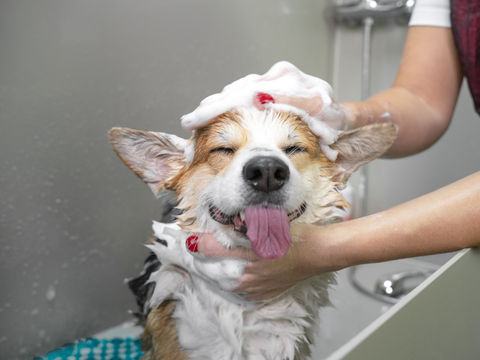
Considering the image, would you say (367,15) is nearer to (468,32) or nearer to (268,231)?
(468,32)

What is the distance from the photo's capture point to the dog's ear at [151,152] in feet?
2.35

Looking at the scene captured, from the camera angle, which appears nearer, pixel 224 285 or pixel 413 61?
pixel 224 285

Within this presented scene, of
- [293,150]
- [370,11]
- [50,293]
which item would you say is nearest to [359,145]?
[293,150]

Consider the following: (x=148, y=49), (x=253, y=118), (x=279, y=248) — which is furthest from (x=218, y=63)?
(x=279, y=248)

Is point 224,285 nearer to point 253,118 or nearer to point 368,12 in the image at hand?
point 253,118

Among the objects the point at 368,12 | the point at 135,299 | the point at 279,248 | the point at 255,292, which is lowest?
the point at 135,299

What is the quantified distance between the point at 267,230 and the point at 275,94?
29cm

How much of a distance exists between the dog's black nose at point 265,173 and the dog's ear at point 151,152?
215 mm

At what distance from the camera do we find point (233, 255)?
0.67 meters

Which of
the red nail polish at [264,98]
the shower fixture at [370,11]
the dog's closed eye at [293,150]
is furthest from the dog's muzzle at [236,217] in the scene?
the shower fixture at [370,11]

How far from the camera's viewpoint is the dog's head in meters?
0.59

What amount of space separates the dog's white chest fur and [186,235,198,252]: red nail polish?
23mm

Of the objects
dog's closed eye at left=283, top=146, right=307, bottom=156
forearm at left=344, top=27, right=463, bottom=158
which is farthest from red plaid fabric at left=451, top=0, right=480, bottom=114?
dog's closed eye at left=283, top=146, right=307, bottom=156

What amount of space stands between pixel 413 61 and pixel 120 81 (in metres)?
0.90
